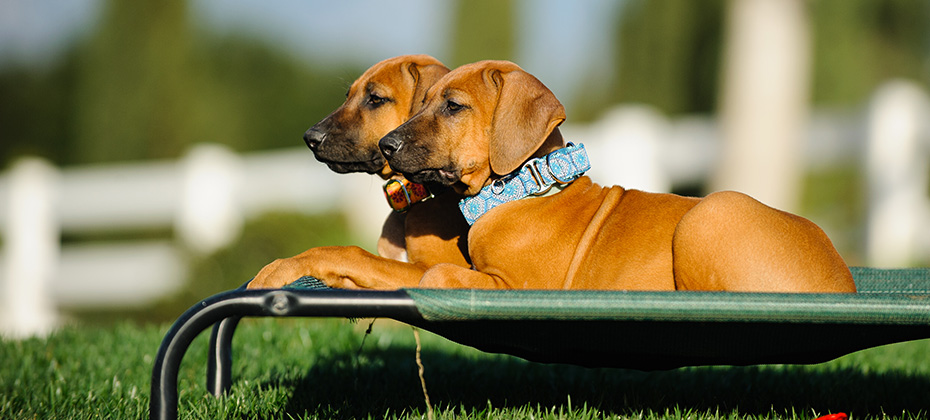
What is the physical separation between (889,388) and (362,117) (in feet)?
9.19

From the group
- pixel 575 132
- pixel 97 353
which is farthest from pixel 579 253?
pixel 575 132

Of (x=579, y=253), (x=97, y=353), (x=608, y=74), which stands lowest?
(x=97, y=353)

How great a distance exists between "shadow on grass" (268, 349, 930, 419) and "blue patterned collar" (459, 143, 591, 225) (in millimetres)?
834

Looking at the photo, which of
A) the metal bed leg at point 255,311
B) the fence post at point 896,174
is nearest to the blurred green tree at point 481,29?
the fence post at point 896,174

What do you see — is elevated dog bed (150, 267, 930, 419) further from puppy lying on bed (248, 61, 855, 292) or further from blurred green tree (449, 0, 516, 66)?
blurred green tree (449, 0, 516, 66)

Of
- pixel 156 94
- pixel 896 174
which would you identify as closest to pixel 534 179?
pixel 896 174

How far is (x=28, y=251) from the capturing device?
425 inches

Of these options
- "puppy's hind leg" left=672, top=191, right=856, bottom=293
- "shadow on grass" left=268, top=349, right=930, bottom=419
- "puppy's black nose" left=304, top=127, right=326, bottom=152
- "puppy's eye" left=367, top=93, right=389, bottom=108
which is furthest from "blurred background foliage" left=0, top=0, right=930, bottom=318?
"puppy's black nose" left=304, top=127, right=326, bottom=152

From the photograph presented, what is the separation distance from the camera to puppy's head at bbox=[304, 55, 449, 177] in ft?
12.6

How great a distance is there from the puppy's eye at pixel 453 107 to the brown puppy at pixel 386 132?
307 millimetres

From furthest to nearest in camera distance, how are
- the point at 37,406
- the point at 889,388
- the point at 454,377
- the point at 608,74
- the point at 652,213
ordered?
the point at 608,74 → the point at 454,377 → the point at 889,388 → the point at 37,406 → the point at 652,213

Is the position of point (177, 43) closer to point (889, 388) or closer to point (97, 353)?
point (97, 353)

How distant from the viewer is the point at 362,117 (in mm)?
3955

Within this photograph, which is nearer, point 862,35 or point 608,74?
point 862,35
